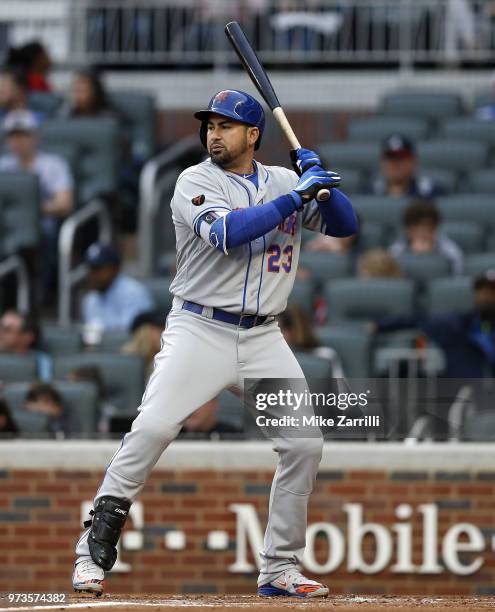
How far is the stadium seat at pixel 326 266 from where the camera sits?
33.0 ft

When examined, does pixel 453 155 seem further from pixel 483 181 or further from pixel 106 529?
pixel 106 529

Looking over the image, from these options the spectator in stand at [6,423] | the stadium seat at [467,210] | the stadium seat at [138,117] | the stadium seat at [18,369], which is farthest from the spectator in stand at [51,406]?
the stadium seat at [138,117]

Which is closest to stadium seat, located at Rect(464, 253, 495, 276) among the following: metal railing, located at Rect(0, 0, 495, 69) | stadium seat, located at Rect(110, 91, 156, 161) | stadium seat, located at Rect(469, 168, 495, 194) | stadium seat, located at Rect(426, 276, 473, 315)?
stadium seat, located at Rect(426, 276, 473, 315)

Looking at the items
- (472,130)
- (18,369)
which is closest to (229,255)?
(18,369)

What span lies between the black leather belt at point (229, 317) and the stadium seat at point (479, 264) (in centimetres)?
414

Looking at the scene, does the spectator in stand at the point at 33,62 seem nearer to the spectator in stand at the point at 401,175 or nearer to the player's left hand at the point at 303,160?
the spectator in stand at the point at 401,175

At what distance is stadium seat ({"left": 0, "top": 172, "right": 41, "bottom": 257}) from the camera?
10.6 m

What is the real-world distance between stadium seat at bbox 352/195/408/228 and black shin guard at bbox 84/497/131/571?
16.3ft

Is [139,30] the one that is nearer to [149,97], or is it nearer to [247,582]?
[149,97]

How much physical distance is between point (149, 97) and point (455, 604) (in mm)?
7175

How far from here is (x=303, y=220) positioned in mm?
5992

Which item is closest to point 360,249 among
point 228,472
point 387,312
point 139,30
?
point 387,312

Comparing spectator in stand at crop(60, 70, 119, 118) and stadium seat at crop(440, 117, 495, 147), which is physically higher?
spectator in stand at crop(60, 70, 119, 118)

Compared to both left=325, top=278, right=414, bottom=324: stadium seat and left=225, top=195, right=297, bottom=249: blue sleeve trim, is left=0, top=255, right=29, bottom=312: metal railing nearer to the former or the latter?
left=325, top=278, right=414, bottom=324: stadium seat
